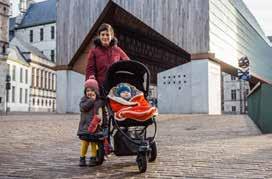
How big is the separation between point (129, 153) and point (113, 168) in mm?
315

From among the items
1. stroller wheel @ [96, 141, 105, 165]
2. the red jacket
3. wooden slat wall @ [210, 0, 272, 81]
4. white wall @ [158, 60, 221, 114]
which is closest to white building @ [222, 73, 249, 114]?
wooden slat wall @ [210, 0, 272, 81]

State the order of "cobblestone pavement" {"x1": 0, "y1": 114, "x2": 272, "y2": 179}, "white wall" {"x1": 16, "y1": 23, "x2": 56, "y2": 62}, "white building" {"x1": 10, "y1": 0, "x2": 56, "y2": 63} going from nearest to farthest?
1. "cobblestone pavement" {"x1": 0, "y1": 114, "x2": 272, "y2": 179}
2. "white wall" {"x1": 16, "y1": 23, "x2": 56, "y2": 62}
3. "white building" {"x1": 10, "y1": 0, "x2": 56, "y2": 63}

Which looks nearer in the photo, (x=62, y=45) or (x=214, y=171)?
(x=214, y=171)

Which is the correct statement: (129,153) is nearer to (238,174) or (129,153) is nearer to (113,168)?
(113,168)

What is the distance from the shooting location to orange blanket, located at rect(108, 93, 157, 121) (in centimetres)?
510

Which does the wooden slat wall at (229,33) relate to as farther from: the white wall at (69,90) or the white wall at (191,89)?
the white wall at (69,90)

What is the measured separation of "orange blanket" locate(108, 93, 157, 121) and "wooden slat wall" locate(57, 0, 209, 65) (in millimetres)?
23734

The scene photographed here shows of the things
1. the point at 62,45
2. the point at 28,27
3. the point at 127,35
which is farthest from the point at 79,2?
the point at 28,27

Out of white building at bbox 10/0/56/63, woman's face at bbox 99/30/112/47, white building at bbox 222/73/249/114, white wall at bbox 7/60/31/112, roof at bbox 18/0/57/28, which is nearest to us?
woman's face at bbox 99/30/112/47

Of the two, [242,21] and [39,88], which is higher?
[242,21]

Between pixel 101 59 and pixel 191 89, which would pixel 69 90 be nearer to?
pixel 191 89

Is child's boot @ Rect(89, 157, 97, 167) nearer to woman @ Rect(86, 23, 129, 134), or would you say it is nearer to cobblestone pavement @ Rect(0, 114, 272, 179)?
cobblestone pavement @ Rect(0, 114, 272, 179)

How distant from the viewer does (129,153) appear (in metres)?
5.23

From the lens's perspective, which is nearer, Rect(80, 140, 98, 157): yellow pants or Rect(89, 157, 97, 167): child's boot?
Rect(89, 157, 97, 167): child's boot
